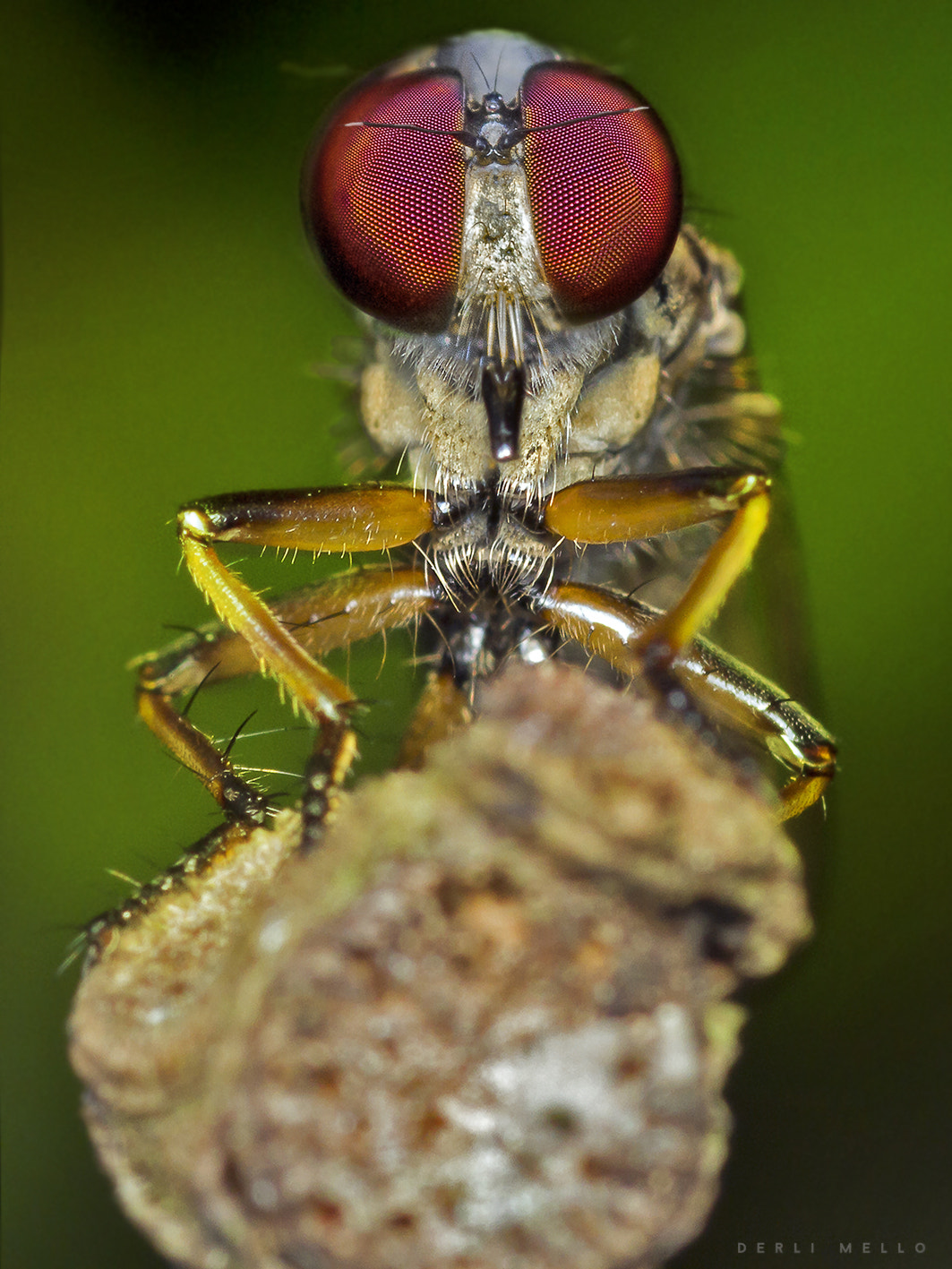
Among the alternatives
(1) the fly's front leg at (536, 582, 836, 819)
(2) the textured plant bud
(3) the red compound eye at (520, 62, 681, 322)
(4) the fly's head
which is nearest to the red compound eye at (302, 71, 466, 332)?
(4) the fly's head

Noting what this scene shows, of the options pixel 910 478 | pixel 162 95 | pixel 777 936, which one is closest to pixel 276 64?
pixel 162 95

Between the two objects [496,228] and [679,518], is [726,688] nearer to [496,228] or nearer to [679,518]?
[679,518]

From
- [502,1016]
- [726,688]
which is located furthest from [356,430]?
[502,1016]

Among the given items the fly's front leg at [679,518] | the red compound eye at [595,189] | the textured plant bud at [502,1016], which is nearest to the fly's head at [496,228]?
the red compound eye at [595,189]

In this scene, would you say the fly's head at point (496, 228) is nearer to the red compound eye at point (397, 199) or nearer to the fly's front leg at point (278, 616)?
the red compound eye at point (397, 199)

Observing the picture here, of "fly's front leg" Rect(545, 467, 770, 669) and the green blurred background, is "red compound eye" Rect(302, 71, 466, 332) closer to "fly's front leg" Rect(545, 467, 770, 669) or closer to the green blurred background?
"fly's front leg" Rect(545, 467, 770, 669)

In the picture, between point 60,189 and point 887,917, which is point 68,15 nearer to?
point 60,189
